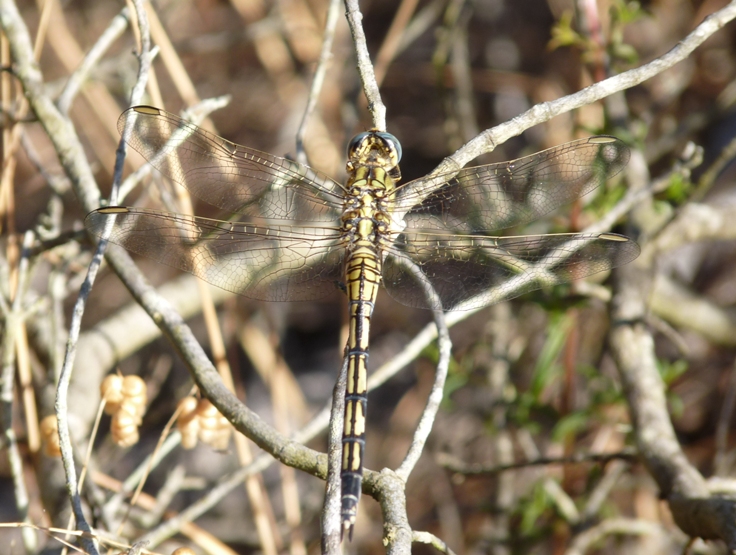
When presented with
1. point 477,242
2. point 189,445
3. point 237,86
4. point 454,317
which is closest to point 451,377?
point 454,317

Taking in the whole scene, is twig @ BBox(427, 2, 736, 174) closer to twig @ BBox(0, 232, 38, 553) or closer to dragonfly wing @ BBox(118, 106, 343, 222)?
dragonfly wing @ BBox(118, 106, 343, 222)

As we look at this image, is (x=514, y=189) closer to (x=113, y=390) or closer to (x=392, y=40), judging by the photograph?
(x=113, y=390)

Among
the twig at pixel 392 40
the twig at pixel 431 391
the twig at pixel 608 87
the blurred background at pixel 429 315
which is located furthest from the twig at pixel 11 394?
the twig at pixel 392 40


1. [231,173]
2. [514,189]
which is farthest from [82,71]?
[514,189]

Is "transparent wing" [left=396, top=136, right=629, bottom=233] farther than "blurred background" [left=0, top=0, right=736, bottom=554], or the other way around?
"blurred background" [left=0, top=0, right=736, bottom=554]

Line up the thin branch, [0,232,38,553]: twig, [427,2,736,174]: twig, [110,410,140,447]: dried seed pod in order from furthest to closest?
[0,232,38,553]: twig → [110,410,140,447]: dried seed pod → [427,2,736,174]: twig → the thin branch

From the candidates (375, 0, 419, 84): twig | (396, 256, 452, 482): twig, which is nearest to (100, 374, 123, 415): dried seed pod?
(396, 256, 452, 482): twig

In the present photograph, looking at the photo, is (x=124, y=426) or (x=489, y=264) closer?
(x=124, y=426)

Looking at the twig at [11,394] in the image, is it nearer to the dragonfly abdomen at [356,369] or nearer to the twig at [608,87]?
the dragonfly abdomen at [356,369]
